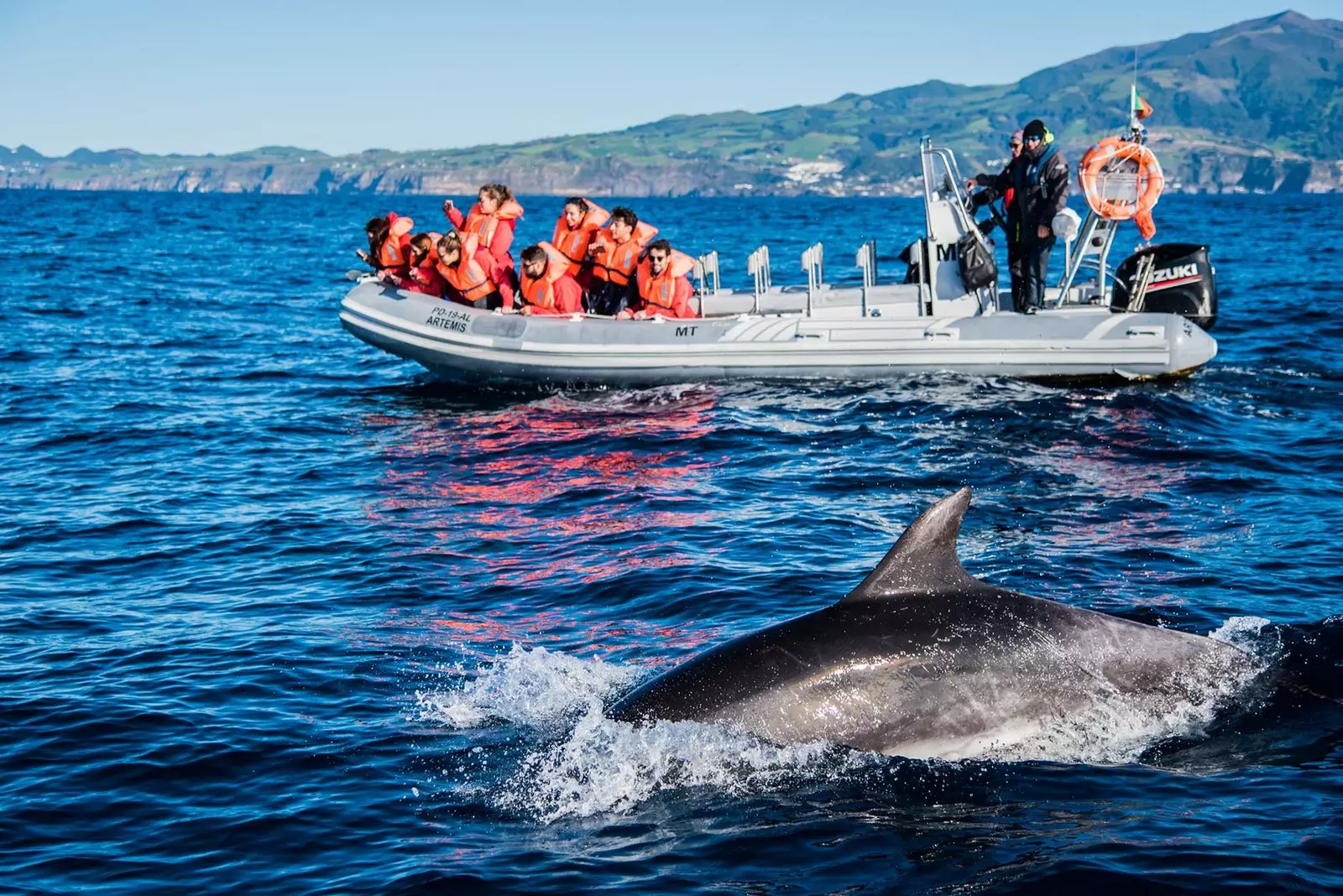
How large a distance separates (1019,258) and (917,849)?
15.6 metres

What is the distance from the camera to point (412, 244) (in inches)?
908

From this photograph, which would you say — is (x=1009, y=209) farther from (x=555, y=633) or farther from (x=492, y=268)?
(x=555, y=633)

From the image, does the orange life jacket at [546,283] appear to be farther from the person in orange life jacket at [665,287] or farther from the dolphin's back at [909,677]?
the dolphin's back at [909,677]

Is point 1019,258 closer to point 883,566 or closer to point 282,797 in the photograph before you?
point 883,566

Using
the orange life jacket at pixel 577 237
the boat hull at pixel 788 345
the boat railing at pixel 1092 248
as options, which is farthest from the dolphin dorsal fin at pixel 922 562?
the orange life jacket at pixel 577 237

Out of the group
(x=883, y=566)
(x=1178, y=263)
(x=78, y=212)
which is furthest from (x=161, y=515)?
(x=78, y=212)

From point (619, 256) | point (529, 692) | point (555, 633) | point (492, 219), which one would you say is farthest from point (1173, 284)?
point (529, 692)

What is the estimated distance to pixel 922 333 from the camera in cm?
2064

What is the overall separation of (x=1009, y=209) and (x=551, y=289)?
708 centimetres

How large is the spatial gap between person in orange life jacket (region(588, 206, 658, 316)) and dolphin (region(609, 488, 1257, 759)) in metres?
14.2

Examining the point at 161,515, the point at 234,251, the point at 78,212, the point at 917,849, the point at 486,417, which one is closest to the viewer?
the point at 917,849

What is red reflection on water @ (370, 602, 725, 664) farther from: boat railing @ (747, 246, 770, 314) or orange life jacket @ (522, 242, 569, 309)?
boat railing @ (747, 246, 770, 314)

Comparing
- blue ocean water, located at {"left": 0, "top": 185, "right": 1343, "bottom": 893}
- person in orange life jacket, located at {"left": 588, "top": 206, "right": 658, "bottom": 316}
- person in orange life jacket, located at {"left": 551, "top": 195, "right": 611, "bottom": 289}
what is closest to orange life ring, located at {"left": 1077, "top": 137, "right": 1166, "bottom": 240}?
blue ocean water, located at {"left": 0, "top": 185, "right": 1343, "bottom": 893}

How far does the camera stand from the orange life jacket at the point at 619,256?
21797 millimetres
